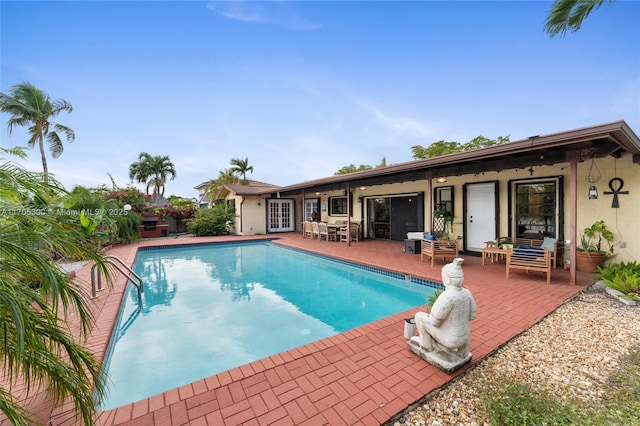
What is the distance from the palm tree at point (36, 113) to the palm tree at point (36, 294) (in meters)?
18.9

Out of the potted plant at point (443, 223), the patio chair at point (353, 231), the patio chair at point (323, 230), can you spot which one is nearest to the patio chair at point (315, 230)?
the patio chair at point (323, 230)

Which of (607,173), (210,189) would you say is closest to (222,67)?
(607,173)

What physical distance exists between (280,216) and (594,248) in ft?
41.8

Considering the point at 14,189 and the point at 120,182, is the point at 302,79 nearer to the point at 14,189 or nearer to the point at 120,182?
the point at 120,182

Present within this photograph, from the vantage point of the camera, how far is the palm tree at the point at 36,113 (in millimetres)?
14586

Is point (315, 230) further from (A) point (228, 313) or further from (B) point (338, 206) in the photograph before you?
(A) point (228, 313)

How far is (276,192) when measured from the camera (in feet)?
45.0

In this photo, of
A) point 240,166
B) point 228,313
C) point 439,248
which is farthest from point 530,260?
point 240,166

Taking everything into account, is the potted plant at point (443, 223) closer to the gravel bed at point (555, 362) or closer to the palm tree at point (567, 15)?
the gravel bed at point (555, 362)

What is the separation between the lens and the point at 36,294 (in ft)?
3.72

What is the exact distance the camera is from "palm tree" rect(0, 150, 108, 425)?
100cm

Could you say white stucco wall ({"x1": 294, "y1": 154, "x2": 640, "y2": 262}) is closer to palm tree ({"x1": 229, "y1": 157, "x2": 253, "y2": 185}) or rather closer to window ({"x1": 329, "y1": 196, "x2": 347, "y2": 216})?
window ({"x1": 329, "y1": 196, "x2": 347, "y2": 216})

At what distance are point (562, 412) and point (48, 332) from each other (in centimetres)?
309

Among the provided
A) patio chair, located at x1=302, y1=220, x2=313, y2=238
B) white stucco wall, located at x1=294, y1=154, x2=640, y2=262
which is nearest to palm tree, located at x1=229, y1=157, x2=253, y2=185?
patio chair, located at x1=302, y1=220, x2=313, y2=238
